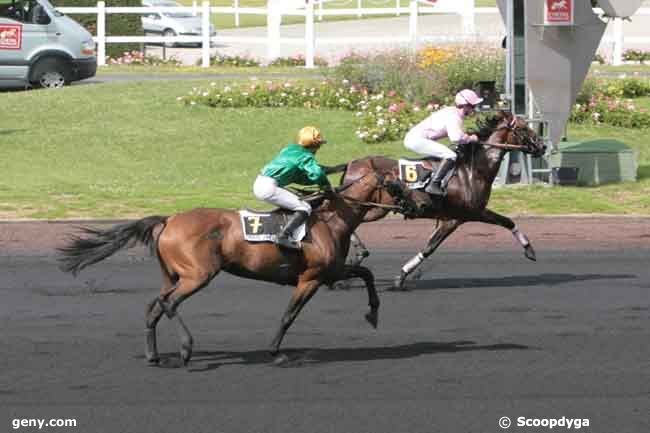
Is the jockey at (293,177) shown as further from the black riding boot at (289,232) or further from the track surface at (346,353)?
the track surface at (346,353)

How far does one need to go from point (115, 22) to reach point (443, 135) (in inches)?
891

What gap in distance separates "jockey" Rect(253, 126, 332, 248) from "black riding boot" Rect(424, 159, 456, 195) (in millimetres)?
3581

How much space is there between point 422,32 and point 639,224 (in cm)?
2608

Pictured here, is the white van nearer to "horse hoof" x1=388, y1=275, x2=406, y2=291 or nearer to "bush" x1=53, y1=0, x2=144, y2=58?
"bush" x1=53, y1=0, x2=144, y2=58

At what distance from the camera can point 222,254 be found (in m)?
10.6

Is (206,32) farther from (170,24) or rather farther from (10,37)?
(170,24)

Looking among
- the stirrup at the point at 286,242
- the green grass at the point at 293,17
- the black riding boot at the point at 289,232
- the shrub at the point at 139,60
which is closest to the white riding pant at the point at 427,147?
the black riding boot at the point at 289,232

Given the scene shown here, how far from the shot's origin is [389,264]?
52.2 feet

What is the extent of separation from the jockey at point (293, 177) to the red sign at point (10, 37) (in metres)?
19.8

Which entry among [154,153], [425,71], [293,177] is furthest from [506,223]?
[425,71]

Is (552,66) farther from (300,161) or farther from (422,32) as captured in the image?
(422,32)

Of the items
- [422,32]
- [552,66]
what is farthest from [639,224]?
[422,32]

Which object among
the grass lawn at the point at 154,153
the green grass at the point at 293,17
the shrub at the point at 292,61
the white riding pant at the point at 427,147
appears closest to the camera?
the white riding pant at the point at 427,147

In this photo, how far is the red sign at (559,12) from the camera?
68.3 ft
